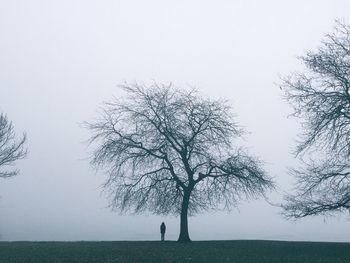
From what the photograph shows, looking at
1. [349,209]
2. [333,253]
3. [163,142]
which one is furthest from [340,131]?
[163,142]

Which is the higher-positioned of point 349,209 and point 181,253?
point 349,209

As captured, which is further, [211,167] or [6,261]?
[211,167]

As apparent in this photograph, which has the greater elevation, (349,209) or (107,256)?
(349,209)

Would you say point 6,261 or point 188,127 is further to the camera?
point 188,127

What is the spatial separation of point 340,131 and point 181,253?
12200mm

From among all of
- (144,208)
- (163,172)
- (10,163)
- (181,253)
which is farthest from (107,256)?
(10,163)

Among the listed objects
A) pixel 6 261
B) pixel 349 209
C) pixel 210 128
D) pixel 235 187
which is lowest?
pixel 6 261

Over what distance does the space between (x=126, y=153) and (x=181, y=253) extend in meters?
12.1

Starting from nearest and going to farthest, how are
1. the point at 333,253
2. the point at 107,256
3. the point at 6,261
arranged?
the point at 6,261 < the point at 107,256 < the point at 333,253

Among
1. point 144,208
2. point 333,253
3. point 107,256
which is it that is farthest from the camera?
point 144,208

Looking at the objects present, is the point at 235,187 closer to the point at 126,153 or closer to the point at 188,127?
the point at 188,127

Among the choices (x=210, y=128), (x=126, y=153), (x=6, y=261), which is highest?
(x=210, y=128)

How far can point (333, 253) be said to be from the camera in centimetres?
2539

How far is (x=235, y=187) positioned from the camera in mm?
34688
